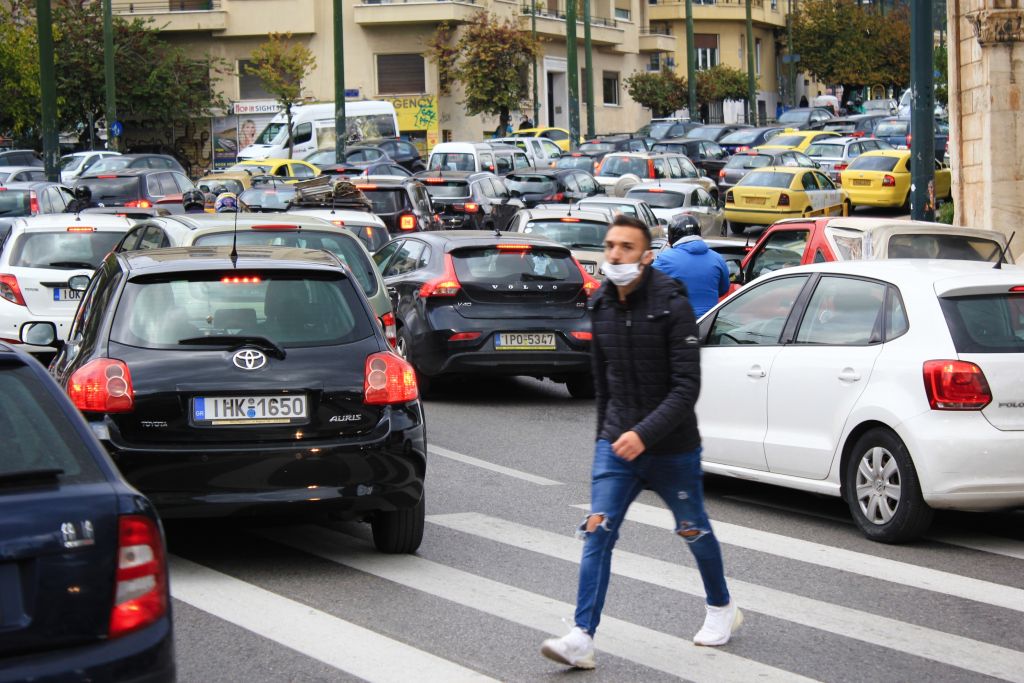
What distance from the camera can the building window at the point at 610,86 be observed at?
7844cm

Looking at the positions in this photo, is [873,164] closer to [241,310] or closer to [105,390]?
[241,310]

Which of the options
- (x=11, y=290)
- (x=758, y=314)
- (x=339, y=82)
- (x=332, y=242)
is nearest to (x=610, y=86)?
(x=339, y=82)

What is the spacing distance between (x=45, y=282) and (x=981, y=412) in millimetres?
10212

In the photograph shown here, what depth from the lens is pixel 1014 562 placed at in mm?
7996

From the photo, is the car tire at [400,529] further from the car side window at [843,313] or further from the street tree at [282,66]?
the street tree at [282,66]

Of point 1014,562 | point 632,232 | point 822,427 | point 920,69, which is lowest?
point 1014,562

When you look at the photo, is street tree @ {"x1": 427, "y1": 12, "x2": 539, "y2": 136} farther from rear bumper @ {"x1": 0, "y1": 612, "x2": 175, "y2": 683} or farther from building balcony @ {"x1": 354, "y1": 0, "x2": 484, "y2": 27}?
rear bumper @ {"x1": 0, "y1": 612, "x2": 175, "y2": 683}

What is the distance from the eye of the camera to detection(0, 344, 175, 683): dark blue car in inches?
158

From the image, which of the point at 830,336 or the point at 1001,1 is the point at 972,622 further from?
the point at 1001,1

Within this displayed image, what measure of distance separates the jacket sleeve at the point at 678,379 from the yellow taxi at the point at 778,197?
28.0 meters

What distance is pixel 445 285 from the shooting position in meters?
13.7

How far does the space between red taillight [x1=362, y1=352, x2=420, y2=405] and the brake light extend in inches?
238

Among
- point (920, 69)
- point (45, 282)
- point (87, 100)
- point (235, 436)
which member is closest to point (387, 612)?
point (235, 436)

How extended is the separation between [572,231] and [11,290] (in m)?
7.30
